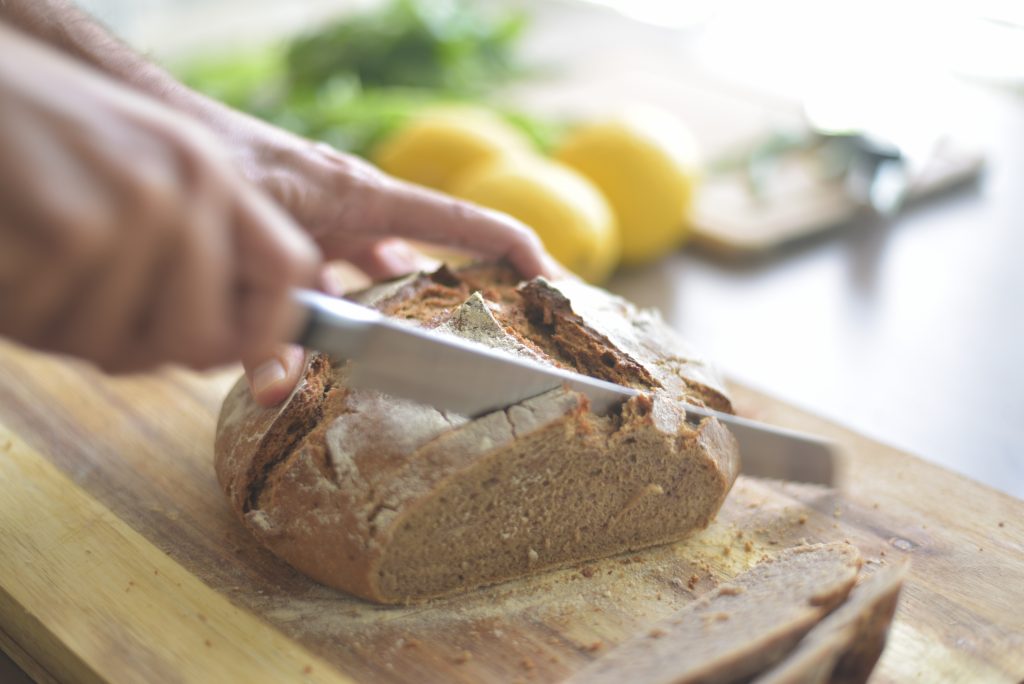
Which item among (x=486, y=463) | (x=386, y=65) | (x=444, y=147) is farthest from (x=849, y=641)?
(x=386, y=65)

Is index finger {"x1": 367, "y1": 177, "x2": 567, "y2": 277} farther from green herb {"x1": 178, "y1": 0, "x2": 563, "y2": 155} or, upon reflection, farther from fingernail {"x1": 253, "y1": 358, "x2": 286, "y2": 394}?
green herb {"x1": 178, "y1": 0, "x2": 563, "y2": 155}

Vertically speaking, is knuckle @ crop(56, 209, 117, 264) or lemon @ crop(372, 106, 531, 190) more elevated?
knuckle @ crop(56, 209, 117, 264)

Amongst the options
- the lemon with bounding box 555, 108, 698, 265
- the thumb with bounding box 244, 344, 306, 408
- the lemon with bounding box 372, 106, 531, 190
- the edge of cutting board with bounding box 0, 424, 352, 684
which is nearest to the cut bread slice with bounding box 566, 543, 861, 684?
the edge of cutting board with bounding box 0, 424, 352, 684

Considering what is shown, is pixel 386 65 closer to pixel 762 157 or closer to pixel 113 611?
pixel 762 157

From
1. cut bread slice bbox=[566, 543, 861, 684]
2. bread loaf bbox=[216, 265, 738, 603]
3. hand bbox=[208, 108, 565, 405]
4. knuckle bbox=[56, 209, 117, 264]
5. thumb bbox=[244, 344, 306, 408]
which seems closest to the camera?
knuckle bbox=[56, 209, 117, 264]

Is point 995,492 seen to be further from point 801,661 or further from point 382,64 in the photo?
point 382,64

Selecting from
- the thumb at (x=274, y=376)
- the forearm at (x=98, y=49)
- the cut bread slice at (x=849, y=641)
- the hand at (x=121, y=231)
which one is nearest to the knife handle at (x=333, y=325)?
the hand at (x=121, y=231)

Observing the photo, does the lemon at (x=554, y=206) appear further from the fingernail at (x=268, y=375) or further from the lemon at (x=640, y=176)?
the fingernail at (x=268, y=375)
